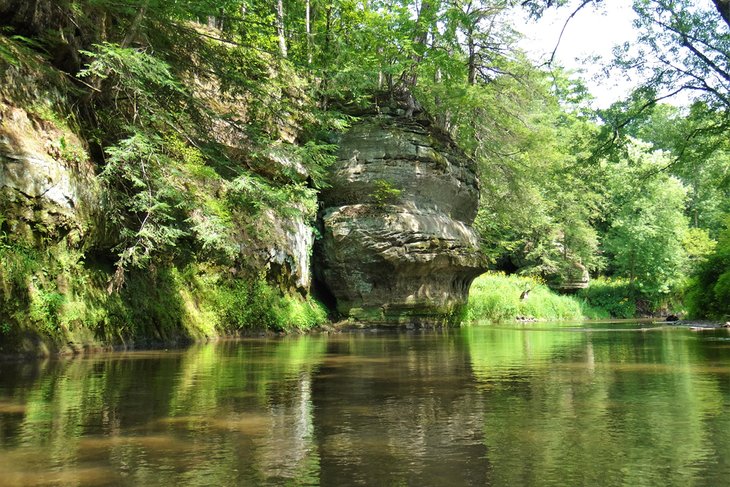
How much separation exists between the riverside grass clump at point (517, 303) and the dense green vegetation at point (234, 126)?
33cm

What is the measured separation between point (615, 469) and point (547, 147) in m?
25.8

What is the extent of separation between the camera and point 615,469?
262cm

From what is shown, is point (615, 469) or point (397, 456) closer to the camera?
point (615, 469)

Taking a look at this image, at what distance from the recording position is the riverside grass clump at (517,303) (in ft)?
86.3

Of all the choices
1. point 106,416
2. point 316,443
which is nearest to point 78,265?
point 106,416

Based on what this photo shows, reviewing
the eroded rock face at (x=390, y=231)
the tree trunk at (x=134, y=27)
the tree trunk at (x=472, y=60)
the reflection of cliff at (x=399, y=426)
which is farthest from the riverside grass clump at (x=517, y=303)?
the reflection of cliff at (x=399, y=426)

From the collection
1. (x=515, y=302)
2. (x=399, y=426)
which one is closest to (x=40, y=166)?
(x=399, y=426)

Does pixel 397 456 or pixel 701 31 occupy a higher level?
pixel 701 31

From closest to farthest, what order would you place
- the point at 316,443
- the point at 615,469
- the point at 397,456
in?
1. the point at 615,469
2. the point at 397,456
3. the point at 316,443

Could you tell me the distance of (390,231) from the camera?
1925 cm

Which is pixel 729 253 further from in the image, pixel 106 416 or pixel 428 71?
pixel 106 416

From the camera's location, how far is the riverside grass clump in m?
26.3

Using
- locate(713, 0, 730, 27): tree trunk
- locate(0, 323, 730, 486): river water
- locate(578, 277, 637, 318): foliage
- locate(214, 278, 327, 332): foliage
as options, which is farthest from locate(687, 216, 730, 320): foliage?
locate(578, 277, 637, 318): foliage

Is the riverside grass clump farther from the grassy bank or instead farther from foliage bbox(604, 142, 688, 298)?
the grassy bank
